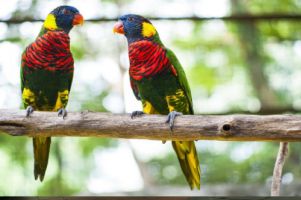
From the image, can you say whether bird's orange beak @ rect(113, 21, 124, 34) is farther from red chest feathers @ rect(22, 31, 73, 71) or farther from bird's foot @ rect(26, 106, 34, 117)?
bird's foot @ rect(26, 106, 34, 117)

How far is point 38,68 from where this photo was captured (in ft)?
7.61

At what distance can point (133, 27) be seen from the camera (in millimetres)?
2262

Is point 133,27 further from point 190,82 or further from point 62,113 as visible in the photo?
point 190,82

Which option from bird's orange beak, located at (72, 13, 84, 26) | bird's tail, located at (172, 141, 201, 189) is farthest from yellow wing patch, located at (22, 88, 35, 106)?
bird's tail, located at (172, 141, 201, 189)

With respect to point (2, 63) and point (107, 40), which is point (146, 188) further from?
point (2, 63)

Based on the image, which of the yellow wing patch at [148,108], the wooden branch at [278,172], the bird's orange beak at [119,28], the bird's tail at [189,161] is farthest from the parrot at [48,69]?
the wooden branch at [278,172]

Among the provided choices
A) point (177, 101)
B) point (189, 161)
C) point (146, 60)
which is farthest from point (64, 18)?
point (189, 161)

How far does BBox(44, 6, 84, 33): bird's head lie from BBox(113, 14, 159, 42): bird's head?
19 cm

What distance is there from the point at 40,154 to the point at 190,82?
1.59 metres

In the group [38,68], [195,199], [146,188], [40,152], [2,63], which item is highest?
[38,68]

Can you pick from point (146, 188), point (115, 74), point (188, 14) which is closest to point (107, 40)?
point (115, 74)

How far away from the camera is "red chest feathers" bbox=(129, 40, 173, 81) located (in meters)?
2.28

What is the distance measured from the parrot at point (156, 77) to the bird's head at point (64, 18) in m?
0.19

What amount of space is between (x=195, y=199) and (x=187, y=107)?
506 millimetres
